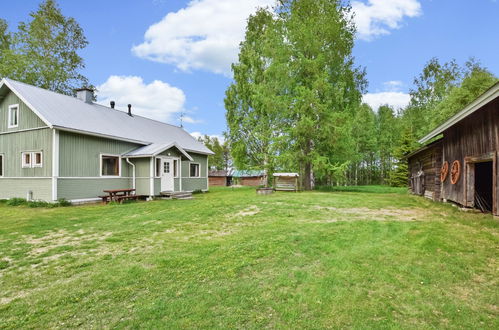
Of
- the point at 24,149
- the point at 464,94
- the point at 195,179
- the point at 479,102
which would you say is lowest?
the point at 195,179

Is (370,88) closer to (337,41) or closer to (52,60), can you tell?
(337,41)

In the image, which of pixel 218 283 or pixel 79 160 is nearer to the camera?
pixel 218 283

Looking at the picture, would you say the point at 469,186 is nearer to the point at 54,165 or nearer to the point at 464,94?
the point at 464,94

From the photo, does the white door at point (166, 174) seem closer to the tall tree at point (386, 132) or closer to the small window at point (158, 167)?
the small window at point (158, 167)

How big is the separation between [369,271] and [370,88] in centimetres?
2084

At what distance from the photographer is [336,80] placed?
20.5 metres

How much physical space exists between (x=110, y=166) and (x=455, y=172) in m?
16.2

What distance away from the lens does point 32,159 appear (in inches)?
523

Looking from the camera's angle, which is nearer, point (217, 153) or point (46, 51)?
point (46, 51)

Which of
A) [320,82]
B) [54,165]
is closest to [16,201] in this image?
[54,165]

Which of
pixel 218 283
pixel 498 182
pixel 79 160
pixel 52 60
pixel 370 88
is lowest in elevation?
pixel 218 283

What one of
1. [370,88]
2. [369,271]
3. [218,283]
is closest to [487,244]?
[369,271]

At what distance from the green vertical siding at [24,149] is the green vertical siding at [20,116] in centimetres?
30

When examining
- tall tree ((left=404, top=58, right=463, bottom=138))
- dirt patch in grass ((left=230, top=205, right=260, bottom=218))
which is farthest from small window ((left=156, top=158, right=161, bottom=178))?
tall tree ((left=404, top=58, right=463, bottom=138))
